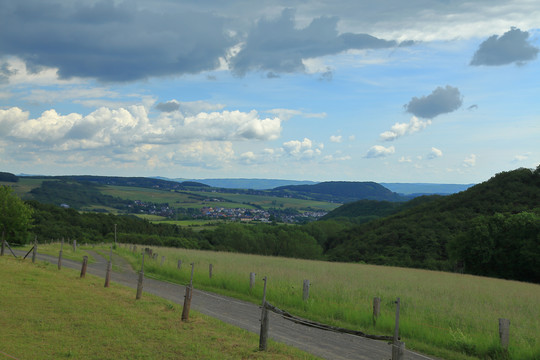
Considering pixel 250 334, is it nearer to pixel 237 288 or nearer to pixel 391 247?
pixel 237 288

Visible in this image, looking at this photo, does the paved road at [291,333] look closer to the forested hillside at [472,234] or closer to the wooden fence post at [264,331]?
the wooden fence post at [264,331]

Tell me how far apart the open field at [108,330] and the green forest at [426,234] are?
30.8 m

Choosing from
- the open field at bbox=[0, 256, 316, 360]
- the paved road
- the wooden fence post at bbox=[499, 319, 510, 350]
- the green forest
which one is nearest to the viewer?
the open field at bbox=[0, 256, 316, 360]

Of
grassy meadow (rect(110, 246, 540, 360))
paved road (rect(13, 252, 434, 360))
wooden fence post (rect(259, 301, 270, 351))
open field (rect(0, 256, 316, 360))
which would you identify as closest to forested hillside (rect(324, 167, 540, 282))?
grassy meadow (rect(110, 246, 540, 360))

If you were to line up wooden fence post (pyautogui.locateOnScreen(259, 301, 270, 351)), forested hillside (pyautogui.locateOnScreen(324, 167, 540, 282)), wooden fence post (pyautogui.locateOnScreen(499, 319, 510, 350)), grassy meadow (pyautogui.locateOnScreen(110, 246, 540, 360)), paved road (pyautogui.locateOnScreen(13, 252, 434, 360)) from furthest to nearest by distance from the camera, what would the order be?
forested hillside (pyautogui.locateOnScreen(324, 167, 540, 282)) → grassy meadow (pyautogui.locateOnScreen(110, 246, 540, 360)) → wooden fence post (pyautogui.locateOnScreen(499, 319, 510, 350)) → paved road (pyautogui.locateOnScreen(13, 252, 434, 360)) → wooden fence post (pyautogui.locateOnScreen(259, 301, 270, 351))

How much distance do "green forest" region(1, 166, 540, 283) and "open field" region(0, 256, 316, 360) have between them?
101 feet

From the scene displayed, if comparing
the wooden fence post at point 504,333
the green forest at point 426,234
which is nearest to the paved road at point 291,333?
the wooden fence post at point 504,333

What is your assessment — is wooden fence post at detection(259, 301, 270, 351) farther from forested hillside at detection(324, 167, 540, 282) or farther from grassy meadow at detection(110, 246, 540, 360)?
forested hillside at detection(324, 167, 540, 282)

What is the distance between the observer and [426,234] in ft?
244

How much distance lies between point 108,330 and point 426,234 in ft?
226

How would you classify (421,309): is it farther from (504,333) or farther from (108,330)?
(108,330)

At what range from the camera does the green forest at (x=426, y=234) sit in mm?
48219

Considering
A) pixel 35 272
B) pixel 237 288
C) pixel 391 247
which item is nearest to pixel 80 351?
pixel 237 288

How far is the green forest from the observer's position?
48219 millimetres
